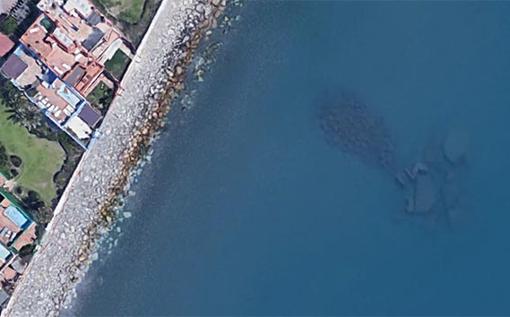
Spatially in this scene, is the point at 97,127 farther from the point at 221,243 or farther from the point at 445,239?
the point at 445,239

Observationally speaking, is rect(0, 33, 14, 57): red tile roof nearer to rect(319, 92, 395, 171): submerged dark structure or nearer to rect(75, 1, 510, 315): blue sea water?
rect(75, 1, 510, 315): blue sea water

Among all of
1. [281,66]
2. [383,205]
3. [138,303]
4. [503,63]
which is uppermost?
[503,63]

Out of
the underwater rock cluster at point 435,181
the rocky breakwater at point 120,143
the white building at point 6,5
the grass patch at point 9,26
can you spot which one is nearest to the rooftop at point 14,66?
the grass patch at point 9,26

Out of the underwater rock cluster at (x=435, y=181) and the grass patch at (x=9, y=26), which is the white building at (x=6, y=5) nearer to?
the grass patch at (x=9, y=26)

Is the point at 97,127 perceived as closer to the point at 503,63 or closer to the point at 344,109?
the point at 344,109

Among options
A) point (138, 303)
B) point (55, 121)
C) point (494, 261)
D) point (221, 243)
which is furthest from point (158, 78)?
point (494, 261)

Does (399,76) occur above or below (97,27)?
above
